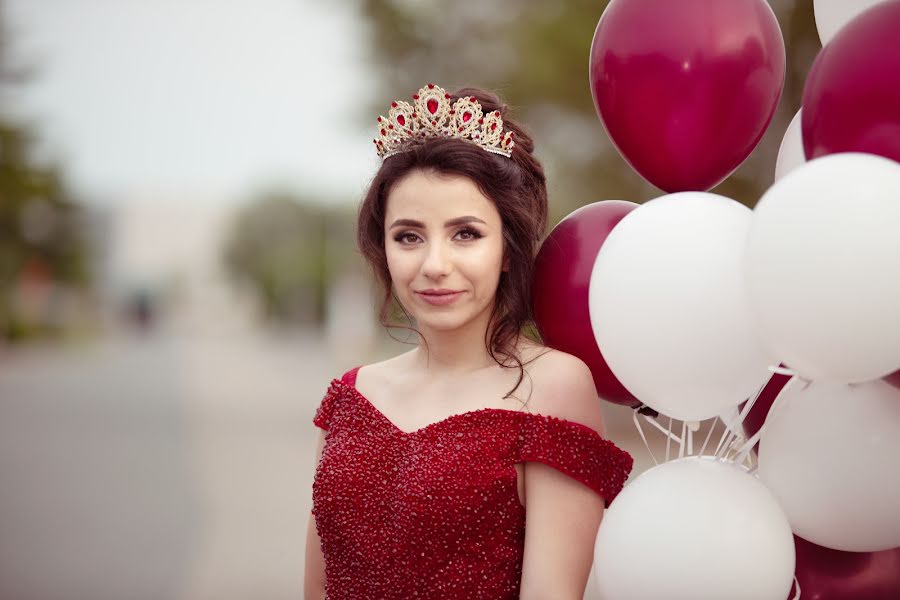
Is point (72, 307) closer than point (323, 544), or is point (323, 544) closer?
point (323, 544)

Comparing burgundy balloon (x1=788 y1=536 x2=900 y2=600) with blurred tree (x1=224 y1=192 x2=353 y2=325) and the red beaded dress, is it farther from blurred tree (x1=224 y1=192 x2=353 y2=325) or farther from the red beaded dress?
blurred tree (x1=224 y1=192 x2=353 y2=325)

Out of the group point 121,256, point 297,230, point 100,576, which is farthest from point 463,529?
point 121,256

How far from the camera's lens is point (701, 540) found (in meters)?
1.56

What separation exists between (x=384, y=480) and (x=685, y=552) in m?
0.79

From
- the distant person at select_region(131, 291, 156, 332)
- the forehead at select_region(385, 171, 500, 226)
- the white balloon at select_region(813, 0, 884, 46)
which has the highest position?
the white balloon at select_region(813, 0, 884, 46)

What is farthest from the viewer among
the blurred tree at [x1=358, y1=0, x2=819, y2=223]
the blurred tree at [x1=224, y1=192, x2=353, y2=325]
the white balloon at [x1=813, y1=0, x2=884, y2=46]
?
the blurred tree at [x1=224, y1=192, x2=353, y2=325]

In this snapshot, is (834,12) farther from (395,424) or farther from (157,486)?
(157,486)

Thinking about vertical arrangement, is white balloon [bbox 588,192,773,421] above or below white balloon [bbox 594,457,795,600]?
above

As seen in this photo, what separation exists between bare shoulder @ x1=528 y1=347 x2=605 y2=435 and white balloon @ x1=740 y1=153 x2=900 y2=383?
27.1 inches

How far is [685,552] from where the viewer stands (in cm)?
157

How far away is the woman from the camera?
2.03 metres

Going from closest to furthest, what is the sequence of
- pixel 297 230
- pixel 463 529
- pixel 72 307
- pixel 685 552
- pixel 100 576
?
pixel 685 552
pixel 463 529
pixel 100 576
pixel 72 307
pixel 297 230

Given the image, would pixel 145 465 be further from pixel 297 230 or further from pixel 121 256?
pixel 121 256

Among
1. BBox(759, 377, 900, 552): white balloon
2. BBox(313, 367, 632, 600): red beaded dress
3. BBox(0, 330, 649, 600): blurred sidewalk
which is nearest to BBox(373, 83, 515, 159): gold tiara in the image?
BBox(313, 367, 632, 600): red beaded dress
